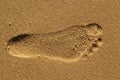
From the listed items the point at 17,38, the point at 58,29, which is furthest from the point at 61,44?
the point at 17,38

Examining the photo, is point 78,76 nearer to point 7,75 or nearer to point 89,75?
Result: point 89,75

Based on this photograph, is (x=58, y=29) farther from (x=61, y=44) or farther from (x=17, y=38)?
(x=17, y=38)

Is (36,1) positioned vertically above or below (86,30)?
above

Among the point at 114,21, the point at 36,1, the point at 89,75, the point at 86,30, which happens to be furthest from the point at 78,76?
the point at 36,1

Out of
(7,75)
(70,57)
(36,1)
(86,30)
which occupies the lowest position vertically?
(7,75)
